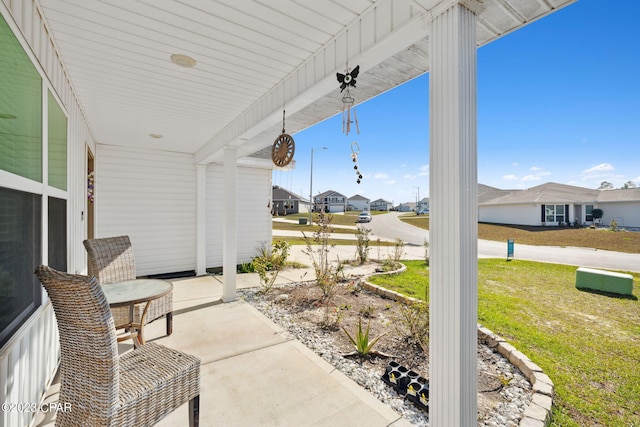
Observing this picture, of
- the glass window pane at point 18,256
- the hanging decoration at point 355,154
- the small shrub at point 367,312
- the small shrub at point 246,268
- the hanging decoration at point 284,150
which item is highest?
the hanging decoration at point 284,150

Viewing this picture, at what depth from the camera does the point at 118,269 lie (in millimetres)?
3266

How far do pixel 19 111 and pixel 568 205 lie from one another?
26671 mm

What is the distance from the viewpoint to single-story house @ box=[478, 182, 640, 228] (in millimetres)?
19109

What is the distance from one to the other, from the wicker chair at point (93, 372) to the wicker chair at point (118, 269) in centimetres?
165

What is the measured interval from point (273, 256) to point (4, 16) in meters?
5.92

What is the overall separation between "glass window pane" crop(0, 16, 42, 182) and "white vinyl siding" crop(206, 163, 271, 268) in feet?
15.8

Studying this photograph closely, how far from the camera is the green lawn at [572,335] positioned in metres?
2.03

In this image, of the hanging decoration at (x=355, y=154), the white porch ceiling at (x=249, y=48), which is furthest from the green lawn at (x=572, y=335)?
the white porch ceiling at (x=249, y=48)

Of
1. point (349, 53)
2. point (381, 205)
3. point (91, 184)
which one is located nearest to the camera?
point (349, 53)

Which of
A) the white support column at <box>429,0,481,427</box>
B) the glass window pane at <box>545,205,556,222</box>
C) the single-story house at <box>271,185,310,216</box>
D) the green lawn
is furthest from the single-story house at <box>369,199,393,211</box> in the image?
the white support column at <box>429,0,481,427</box>

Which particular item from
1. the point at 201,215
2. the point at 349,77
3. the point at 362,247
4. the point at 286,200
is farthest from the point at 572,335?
the point at 286,200

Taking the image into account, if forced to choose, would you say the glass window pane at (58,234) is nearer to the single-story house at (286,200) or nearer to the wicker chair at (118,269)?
the wicker chair at (118,269)

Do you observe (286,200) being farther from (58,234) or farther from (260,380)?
(260,380)

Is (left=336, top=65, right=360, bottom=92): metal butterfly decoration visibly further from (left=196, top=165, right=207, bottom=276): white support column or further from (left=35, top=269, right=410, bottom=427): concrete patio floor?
(left=196, top=165, right=207, bottom=276): white support column
